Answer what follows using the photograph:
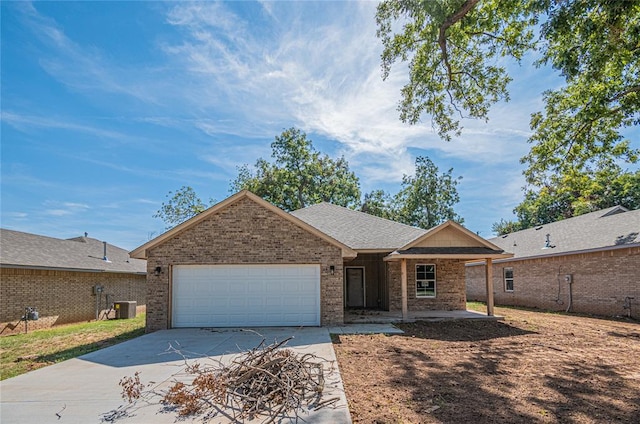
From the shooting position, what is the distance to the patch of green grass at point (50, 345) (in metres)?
8.37

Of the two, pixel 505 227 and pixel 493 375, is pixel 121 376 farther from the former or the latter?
pixel 505 227

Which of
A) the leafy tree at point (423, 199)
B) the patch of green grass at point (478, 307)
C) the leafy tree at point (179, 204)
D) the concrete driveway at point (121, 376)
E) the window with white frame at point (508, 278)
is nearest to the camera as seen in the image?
the concrete driveway at point (121, 376)

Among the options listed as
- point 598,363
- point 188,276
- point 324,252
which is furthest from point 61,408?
point 598,363

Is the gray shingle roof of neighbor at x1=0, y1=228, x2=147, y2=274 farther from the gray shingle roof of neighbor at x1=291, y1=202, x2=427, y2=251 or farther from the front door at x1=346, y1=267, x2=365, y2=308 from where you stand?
the front door at x1=346, y1=267, x2=365, y2=308

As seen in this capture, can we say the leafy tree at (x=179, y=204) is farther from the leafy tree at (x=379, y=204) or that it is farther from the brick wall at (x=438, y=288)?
the brick wall at (x=438, y=288)

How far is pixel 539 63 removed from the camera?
1281cm

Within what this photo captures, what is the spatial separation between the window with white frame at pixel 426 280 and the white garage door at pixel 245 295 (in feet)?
17.7

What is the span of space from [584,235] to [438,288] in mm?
8072

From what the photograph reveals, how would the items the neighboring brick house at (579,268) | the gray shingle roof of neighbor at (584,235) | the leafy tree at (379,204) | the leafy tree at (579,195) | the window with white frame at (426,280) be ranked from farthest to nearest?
the leafy tree at (379,204) < the leafy tree at (579,195) < the window with white frame at (426,280) < the gray shingle roof of neighbor at (584,235) < the neighboring brick house at (579,268)

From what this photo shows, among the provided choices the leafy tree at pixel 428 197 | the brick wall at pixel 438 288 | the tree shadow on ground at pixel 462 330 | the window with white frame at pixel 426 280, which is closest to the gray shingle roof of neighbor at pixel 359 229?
the brick wall at pixel 438 288

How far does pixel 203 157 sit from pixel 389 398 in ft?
65.3

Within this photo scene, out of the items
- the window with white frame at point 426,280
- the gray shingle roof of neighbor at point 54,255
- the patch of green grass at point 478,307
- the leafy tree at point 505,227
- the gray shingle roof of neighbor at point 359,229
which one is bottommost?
the patch of green grass at point 478,307

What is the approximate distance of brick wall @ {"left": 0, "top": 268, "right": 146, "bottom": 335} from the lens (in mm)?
13734

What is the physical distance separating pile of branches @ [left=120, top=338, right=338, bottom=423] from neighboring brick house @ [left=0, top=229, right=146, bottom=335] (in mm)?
11228
